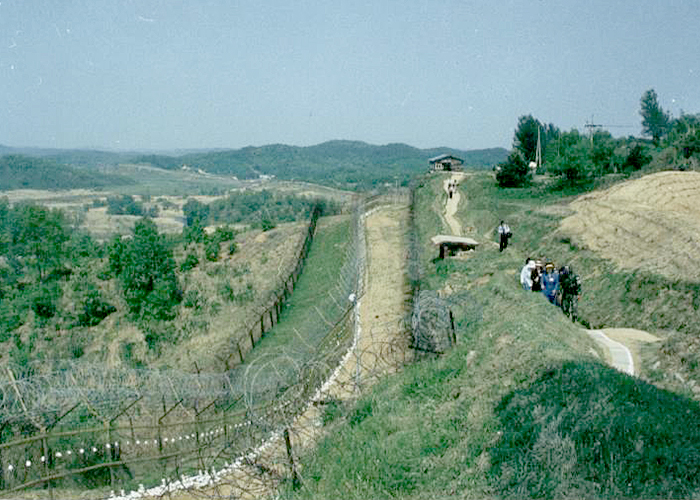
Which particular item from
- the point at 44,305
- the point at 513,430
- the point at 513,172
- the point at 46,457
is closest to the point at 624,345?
the point at 513,430

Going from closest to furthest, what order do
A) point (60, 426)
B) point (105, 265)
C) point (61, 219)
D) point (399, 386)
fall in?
point (399, 386), point (60, 426), point (105, 265), point (61, 219)

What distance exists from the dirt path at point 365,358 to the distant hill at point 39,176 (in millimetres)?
174753

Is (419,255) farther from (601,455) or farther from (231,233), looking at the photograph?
(231,233)

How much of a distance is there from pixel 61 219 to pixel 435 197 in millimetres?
32477

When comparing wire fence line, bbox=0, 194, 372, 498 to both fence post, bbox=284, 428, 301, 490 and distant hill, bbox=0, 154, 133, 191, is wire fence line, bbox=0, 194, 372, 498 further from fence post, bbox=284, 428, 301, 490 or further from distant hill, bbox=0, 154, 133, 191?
distant hill, bbox=0, 154, 133, 191

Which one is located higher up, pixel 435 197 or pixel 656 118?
pixel 656 118

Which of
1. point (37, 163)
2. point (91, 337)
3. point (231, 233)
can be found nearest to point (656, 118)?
point (231, 233)

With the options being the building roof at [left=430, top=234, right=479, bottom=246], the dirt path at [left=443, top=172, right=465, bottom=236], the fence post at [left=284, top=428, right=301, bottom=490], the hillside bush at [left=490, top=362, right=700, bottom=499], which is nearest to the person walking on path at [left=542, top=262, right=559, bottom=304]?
the hillside bush at [left=490, top=362, right=700, bottom=499]

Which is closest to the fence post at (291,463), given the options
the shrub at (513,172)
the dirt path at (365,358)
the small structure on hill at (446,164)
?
the dirt path at (365,358)

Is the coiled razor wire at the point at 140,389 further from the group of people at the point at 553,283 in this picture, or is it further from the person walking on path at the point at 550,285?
the person walking on path at the point at 550,285

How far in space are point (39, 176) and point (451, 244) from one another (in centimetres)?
18677

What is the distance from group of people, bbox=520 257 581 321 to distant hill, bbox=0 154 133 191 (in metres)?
183

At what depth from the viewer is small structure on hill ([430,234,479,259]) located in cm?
2056

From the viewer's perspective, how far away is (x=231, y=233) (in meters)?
43.6
